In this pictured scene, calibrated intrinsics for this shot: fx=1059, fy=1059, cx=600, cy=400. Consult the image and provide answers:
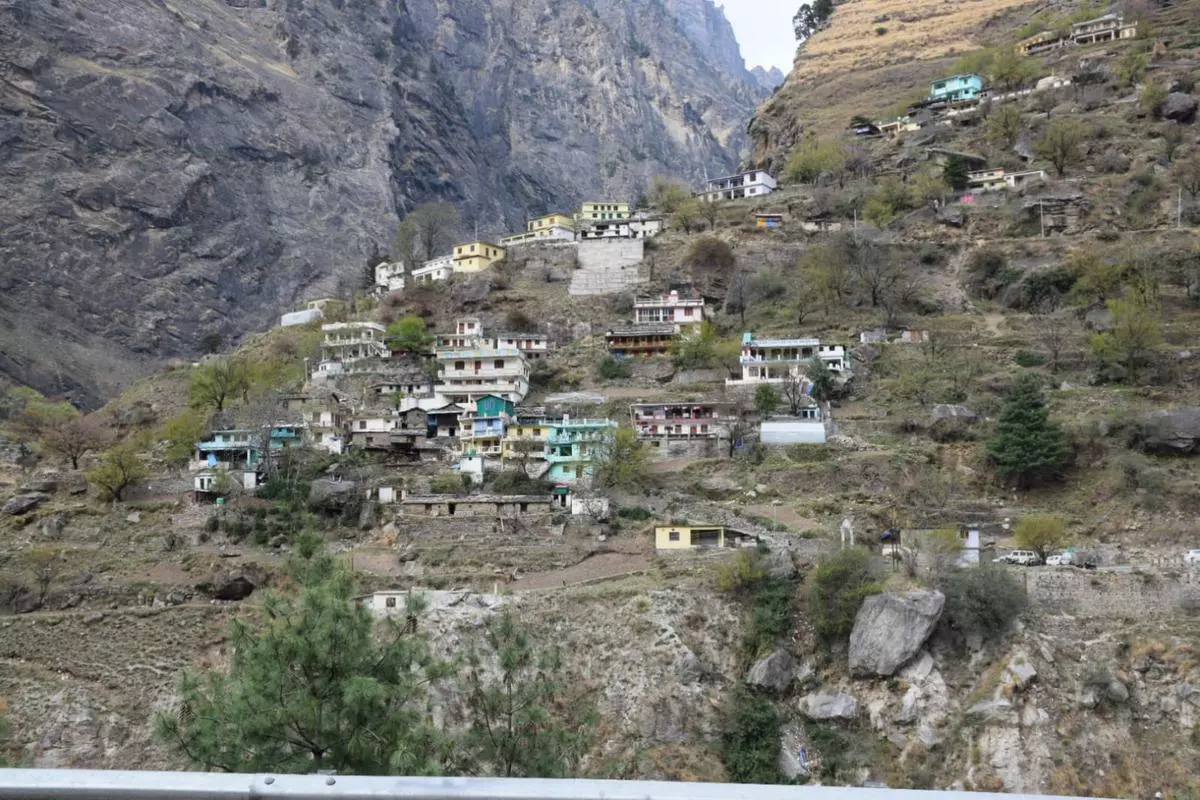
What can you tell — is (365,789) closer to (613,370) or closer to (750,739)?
(750,739)

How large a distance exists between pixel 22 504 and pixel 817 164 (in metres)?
49.9

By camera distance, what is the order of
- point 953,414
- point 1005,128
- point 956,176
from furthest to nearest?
point 1005,128 < point 956,176 < point 953,414

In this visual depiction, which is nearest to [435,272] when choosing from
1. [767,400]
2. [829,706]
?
[767,400]

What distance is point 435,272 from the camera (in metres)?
60.9

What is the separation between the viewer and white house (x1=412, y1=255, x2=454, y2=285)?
59656 mm

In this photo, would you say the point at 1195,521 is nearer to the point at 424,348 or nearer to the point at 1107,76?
the point at 424,348

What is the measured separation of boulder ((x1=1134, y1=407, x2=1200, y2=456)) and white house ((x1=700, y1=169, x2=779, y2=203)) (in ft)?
121

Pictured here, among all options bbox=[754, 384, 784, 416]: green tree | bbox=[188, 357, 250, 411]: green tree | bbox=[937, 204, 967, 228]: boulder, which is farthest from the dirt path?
bbox=[937, 204, 967, 228]: boulder

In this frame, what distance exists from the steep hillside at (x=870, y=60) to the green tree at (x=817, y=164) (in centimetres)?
917

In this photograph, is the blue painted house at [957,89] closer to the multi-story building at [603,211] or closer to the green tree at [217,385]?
the multi-story building at [603,211]

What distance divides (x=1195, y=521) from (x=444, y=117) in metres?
88.6

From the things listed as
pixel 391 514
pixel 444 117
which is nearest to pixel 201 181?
pixel 444 117

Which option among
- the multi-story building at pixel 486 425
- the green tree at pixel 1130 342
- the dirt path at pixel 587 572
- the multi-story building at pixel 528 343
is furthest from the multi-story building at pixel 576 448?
the green tree at pixel 1130 342

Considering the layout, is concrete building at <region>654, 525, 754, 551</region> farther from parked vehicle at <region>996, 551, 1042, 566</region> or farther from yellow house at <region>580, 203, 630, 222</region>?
yellow house at <region>580, 203, 630, 222</region>
